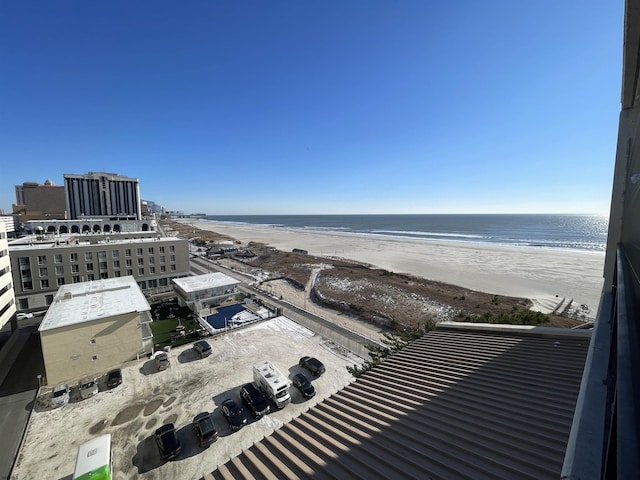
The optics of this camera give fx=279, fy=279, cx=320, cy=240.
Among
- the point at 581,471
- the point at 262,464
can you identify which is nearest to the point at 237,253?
the point at 262,464

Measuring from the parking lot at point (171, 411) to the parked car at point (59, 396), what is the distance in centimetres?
28

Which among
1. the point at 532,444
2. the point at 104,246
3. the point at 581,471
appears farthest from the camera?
the point at 104,246

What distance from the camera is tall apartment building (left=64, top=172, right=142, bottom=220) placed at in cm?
7675

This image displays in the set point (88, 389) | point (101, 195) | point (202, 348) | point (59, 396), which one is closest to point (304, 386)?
point (202, 348)

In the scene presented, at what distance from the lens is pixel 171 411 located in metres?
14.1

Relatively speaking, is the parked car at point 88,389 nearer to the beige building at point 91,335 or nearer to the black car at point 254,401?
the beige building at point 91,335

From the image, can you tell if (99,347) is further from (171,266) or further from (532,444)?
(532,444)

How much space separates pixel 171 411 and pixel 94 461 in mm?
3882

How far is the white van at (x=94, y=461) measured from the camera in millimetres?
9977

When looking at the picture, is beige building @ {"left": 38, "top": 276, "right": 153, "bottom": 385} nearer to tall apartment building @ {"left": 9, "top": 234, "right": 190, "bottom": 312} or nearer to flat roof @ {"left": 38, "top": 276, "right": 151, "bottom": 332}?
flat roof @ {"left": 38, "top": 276, "right": 151, "bottom": 332}

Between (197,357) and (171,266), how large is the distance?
19233 mm

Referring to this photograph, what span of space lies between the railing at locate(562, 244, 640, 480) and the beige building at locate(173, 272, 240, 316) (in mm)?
28036

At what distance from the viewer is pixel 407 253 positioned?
6562 cm

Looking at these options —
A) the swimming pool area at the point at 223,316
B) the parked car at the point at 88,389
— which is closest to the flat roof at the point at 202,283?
the swimming pool area at the point at 223,316
